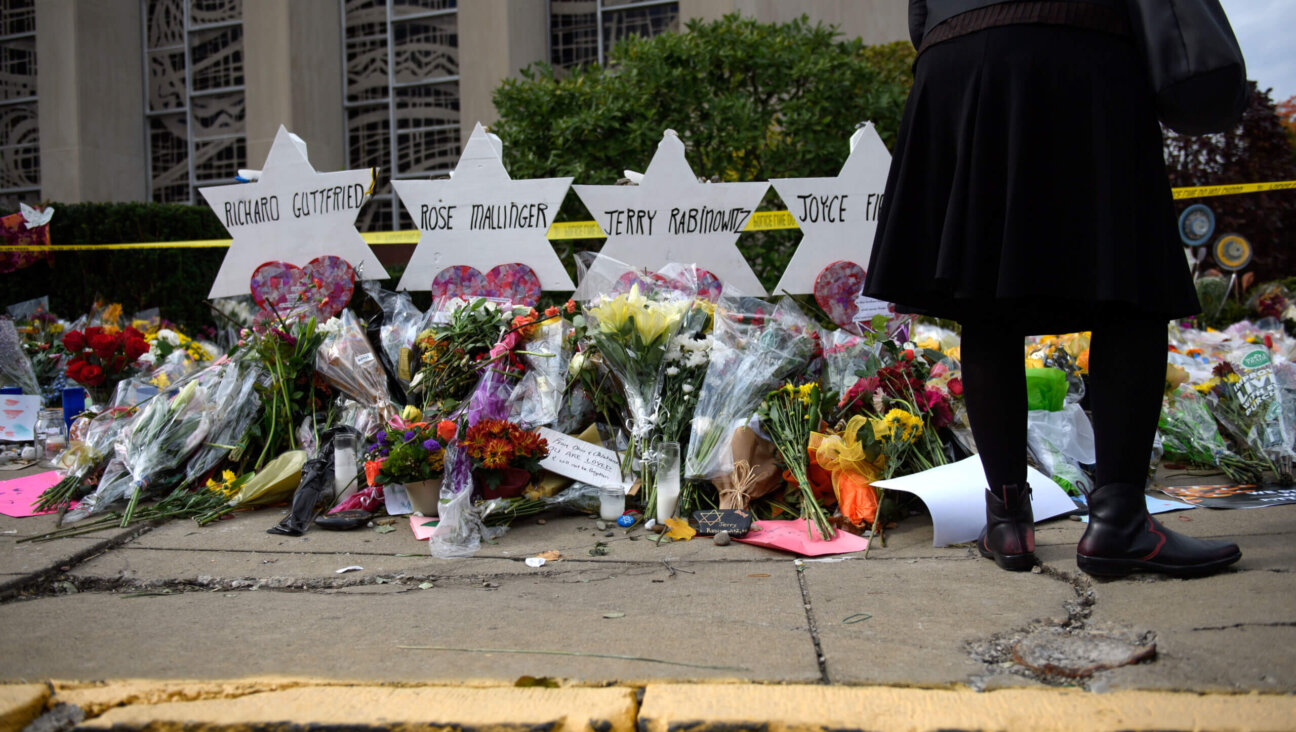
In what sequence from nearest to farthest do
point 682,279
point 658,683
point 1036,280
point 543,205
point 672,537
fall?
1. point 658,683
2. point 1036,280
3. point 672,537
4. point 682,279
5. point 543,205

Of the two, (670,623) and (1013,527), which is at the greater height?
(1013,527)

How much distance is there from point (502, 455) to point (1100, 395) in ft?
5.92

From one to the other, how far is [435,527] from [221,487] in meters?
1.07

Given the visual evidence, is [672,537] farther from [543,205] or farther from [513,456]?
[543,205]

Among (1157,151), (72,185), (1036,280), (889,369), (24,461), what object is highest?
(72,185)

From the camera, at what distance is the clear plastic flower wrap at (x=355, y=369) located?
3.66 meters

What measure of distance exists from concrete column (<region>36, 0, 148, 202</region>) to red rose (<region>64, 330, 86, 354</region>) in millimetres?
10803

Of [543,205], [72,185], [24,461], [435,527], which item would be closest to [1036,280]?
[435,527]

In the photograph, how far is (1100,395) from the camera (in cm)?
202

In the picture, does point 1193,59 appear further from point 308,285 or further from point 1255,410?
point 308,285

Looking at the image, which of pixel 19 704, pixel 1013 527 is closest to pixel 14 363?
pixel 19 704

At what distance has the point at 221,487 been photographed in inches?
134

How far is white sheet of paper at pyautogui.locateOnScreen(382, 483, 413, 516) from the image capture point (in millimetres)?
3238

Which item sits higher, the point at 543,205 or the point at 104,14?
the point at 104,14
